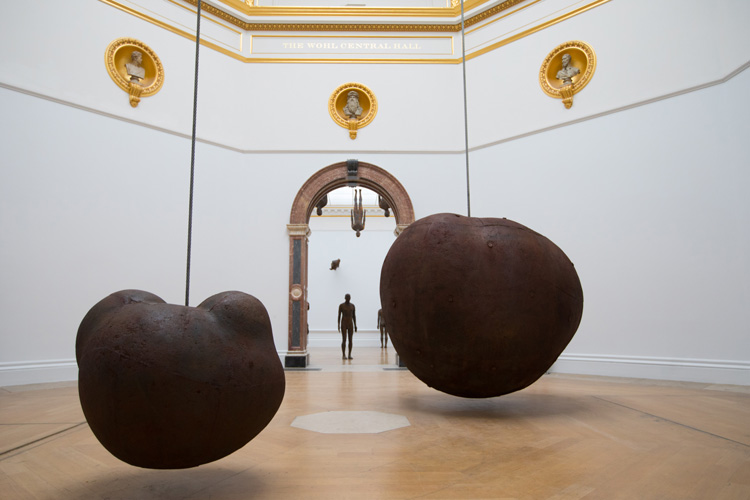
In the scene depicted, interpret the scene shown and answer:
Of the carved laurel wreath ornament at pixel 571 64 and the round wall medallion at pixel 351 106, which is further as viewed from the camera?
the round wall medallion at pixel 351 106

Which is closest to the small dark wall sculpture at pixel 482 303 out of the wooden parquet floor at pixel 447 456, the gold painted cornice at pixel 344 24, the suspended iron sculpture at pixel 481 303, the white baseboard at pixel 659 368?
the suspended iron sculpture at pixel 481 303

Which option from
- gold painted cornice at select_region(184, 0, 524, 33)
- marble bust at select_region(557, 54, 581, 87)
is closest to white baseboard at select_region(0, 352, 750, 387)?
marble bust at select_region(557, 54, 581, 87)

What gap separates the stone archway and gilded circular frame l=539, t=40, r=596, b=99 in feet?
11.1

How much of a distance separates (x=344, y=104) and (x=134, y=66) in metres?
4.02

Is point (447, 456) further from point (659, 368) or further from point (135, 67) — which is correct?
point (135, 67)

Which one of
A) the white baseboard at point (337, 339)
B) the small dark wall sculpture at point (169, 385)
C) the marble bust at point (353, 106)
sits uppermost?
the marble bust at point (353, 106)

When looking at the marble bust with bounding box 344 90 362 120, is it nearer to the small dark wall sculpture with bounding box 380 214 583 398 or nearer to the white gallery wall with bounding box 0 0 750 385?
the white gallery wall with bounding box 0 0 750 385

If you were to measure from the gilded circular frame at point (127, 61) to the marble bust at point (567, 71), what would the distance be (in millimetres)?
7429

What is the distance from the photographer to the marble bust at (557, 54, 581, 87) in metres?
8.73

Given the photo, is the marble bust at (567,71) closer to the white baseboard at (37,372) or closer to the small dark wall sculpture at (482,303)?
the small dark wall sculpture at (482,303)

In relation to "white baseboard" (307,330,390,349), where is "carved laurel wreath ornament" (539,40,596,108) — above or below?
above

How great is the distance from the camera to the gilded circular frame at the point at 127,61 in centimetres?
826

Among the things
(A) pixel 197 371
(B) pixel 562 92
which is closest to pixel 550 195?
(B) pixel 562 92

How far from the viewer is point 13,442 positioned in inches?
140
